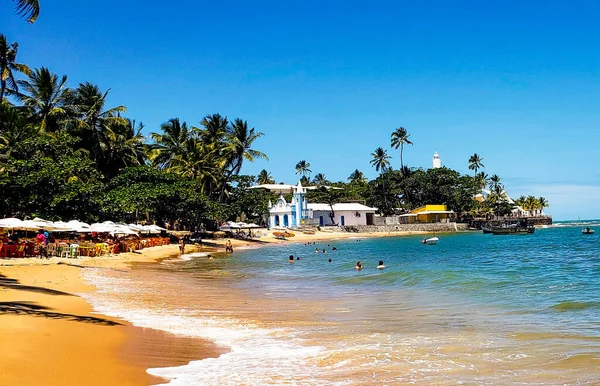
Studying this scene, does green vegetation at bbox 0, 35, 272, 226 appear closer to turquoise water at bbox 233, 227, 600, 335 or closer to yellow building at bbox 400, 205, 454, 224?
turquoise water at bbox 233, 227, 600, 335

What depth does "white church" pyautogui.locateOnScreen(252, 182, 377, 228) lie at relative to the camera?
74500mm

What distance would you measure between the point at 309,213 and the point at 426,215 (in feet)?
79.7

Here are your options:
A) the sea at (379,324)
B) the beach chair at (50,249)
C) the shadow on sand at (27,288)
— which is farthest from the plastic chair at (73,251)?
the shadow on sand at (27,288)

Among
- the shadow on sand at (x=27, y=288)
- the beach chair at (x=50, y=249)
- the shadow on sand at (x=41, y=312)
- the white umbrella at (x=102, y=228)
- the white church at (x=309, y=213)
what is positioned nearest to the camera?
the shadow on sand at (x=41, y=312)

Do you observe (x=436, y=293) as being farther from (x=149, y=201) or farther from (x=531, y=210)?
(x=531, y=210)

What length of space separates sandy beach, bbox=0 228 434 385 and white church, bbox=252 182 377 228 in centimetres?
6072

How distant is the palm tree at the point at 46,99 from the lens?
42.5 meters

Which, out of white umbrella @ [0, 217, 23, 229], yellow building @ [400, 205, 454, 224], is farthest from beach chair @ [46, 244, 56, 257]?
yellow building @ [400, 205, 454, 224]

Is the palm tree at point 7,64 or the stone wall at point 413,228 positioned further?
the stone wall at point 413,228

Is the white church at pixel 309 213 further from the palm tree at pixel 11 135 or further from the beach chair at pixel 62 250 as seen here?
the beach chair at pixel 62 250

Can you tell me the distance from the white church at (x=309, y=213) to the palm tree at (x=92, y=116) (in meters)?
31.2

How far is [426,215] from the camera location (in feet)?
293

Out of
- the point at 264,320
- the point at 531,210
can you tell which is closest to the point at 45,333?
the point at 264,320

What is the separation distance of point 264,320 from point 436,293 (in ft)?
23.4
